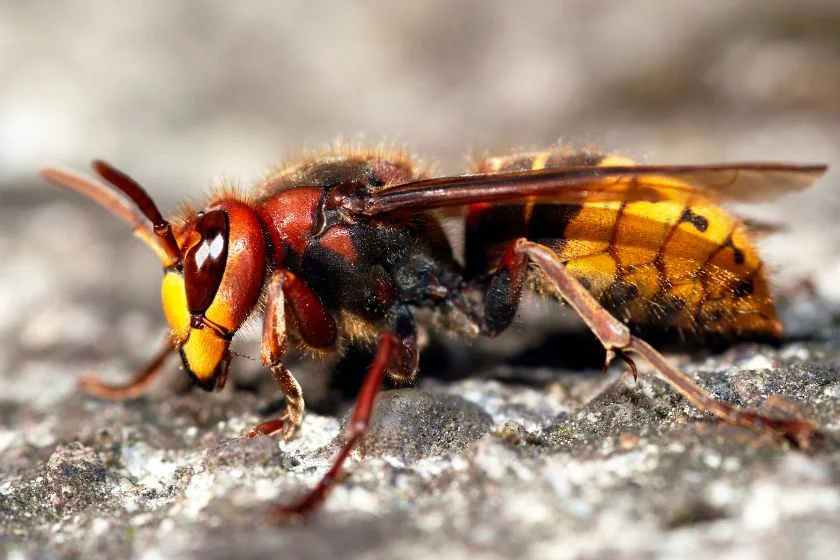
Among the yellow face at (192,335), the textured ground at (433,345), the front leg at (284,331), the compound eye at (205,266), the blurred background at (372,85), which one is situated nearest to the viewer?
the textured ground at (433,345)

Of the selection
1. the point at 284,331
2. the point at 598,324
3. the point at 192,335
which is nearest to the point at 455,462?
the point at 598,324

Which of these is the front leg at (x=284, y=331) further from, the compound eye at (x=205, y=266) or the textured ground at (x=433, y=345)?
the compound eye at (x=205, y=266)

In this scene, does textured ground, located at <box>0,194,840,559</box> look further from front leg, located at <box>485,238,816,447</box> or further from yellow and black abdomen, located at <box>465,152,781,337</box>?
yellow and black abdomen, located at <box>465,152,781,337</box>

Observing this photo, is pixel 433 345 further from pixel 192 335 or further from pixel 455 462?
pixel 455 462

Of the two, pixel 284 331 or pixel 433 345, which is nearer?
pixel 284 331

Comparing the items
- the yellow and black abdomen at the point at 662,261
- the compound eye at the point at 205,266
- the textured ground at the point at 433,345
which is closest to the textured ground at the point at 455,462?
the textured ground at the point at 433,345

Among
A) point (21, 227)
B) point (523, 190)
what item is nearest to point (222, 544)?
point (523, 190)

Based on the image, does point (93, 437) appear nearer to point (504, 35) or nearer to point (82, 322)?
point (82, 322)
